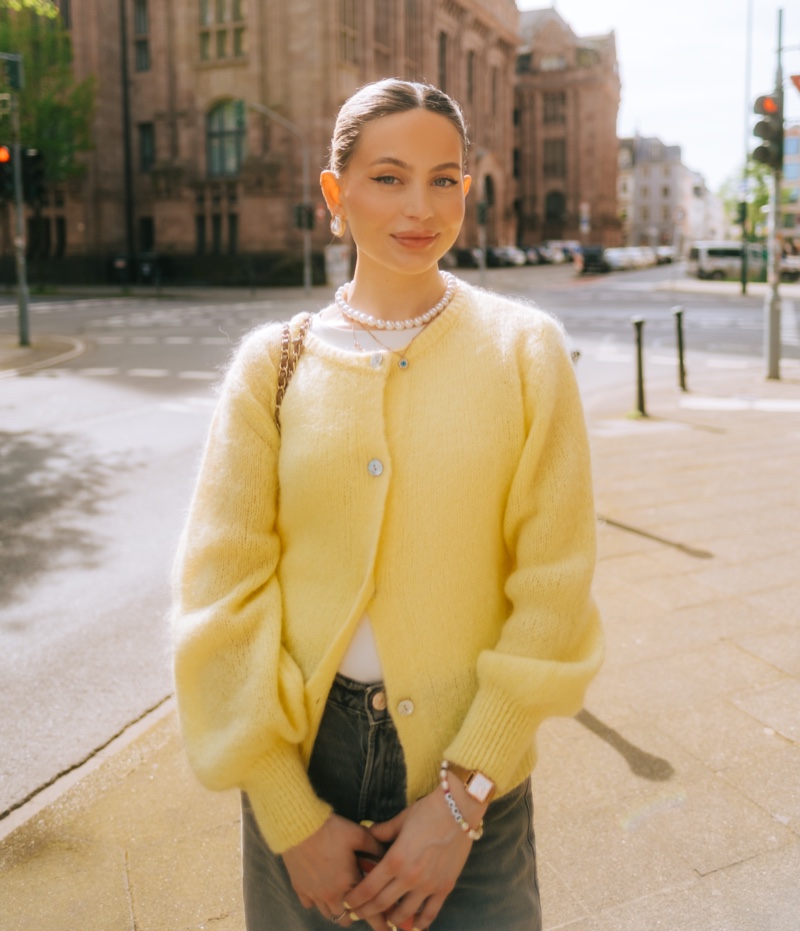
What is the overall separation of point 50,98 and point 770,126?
32.5 m

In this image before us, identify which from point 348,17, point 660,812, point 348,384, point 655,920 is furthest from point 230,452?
point 348,17

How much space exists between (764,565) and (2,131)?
37.5 m

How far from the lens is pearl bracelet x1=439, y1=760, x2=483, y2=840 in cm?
144

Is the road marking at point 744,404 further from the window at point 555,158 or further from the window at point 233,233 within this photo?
the window at point 555,158

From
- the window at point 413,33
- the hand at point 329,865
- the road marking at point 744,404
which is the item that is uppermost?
the window at point 413,33

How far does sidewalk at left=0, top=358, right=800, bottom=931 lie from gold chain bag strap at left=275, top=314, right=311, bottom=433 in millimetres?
1545

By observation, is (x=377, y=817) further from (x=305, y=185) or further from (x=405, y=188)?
(x=305, y=185)

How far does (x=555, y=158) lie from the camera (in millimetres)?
77688

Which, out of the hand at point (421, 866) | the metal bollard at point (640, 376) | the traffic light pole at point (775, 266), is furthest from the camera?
the traffic light pole at point (775, 266)

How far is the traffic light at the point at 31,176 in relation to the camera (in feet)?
57.2

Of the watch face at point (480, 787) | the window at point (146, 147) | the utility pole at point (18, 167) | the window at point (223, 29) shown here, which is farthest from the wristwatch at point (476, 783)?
the window at point (146, 147)

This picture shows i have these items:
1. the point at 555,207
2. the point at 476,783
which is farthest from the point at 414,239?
the point at 555,207

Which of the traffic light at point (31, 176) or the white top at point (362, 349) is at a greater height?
the traffic light at point (31, 176)

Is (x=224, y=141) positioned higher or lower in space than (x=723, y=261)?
higher
